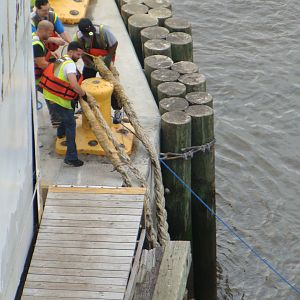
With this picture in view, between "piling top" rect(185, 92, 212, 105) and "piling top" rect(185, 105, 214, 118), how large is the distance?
11 centimetres

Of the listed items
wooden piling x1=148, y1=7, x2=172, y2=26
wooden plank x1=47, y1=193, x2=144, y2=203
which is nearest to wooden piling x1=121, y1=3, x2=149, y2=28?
wooden piling x1=148, y1=7, x2=172, y2=26

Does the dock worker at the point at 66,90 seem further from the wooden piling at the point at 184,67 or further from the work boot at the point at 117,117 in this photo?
the wooden piling at the point at 184,67

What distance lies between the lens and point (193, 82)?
36.3 ft

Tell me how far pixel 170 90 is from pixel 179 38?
4.93ft

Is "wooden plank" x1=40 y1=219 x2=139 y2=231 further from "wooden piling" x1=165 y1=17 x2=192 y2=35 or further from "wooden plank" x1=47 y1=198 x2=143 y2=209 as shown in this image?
"wooden piling" x1=165 y1=17 x2=192 y2=35

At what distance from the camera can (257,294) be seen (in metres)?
12.4

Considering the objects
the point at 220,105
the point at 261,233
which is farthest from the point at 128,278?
the point at 220,105

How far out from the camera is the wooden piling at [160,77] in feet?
36.4

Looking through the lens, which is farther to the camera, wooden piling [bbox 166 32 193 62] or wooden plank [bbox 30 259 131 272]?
wooden piling [bbox 166 32 193 62]

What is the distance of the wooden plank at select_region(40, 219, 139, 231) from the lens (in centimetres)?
824

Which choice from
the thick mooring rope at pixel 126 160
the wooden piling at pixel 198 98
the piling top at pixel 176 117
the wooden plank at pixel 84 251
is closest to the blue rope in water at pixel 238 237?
the piling top at pixel 176 117

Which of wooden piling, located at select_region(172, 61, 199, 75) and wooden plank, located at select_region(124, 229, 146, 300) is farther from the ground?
wooden piling, located at select_region(172, 61, 199, 75)

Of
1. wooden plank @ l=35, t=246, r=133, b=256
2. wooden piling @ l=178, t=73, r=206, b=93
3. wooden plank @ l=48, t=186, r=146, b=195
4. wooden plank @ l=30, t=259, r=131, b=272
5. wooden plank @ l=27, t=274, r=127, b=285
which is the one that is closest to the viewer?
wooden plank @ l=27, t=274, r=127, b=285

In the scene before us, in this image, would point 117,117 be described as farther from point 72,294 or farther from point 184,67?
point 72,294
